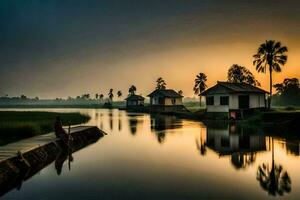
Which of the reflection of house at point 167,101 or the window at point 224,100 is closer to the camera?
the window at point 224,100

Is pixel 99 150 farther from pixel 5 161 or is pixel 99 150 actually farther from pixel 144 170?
pixel 5 161

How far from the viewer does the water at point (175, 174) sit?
44.5 ft

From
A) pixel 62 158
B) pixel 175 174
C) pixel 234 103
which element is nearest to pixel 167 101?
pixel 234 103

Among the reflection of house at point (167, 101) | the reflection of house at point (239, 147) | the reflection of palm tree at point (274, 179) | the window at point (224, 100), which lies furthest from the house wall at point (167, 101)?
the reflection of palm tree at point (274, 179)

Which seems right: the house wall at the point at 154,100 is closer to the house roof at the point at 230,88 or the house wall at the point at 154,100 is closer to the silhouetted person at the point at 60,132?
the house roof at the point at 230,88

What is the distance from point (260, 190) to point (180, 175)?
173 inches

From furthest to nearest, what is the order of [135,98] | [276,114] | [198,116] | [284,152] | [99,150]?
[135,98] < [198,116] < [276,114] < [99,150] < [284,152]

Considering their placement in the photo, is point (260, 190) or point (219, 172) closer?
point (260, 190)

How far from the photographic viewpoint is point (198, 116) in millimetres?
60781

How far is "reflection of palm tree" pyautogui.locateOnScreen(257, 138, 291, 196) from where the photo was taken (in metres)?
13.7

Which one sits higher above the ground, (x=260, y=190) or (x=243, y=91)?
(x=243, y=91)

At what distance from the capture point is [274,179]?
1548 cm

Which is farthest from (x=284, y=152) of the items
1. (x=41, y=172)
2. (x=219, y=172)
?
(x=41, y=172)

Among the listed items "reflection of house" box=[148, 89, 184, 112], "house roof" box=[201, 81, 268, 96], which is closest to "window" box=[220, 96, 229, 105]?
"house roof" box=[201, 81, 268, 96]
